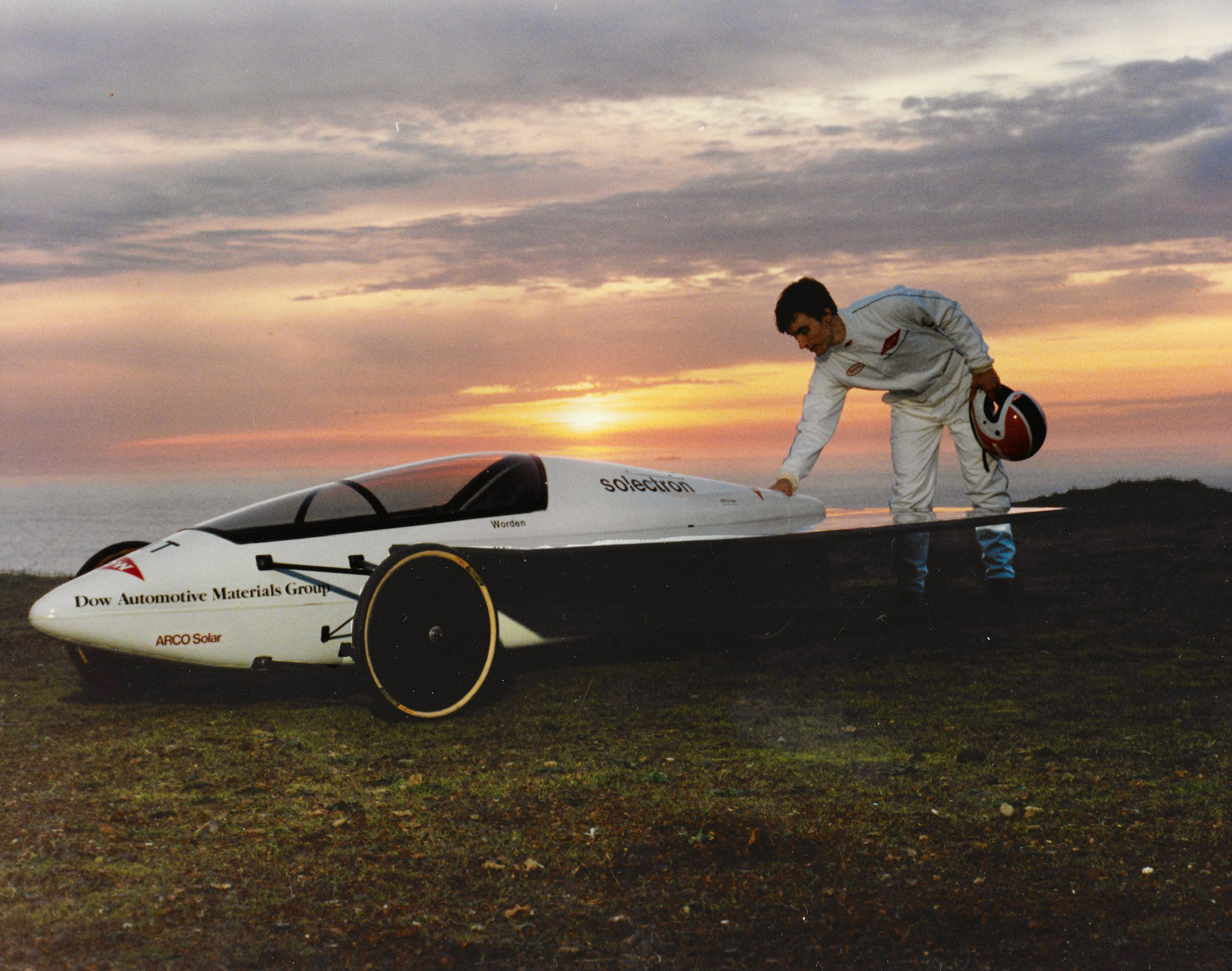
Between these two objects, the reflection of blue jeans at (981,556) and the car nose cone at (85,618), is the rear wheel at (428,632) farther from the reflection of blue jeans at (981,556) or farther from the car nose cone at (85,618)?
the reflection of blue jeans at (981,556)

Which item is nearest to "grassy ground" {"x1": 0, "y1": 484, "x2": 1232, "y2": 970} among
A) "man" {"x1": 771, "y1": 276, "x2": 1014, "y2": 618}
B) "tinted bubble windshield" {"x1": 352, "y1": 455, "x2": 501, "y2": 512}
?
"tinted bubble windshield" {"x1": 352, "y1": 455, "x2": 501, "y2": 512}

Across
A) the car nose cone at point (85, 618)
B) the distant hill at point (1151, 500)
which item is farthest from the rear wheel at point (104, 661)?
the distant hill at point (1151, 500)

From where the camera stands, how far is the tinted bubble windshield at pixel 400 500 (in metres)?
5.85

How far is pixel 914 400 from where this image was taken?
26.2 feet

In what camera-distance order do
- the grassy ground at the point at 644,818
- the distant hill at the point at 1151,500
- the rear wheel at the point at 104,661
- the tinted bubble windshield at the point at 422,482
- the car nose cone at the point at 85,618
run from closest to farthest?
the grassy ground at the point at 644,818
the car nose cone at the point at 85,618
the tinted bubble windshield at the point at 422,482
the rear wheel at the point at 104,661
the distant hill at the point at 1151,500

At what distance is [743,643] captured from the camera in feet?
25.5

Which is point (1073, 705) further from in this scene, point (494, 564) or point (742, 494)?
point (494, 564)

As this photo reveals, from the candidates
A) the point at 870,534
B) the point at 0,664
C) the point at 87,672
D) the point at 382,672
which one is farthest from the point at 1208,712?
the point at 0,664

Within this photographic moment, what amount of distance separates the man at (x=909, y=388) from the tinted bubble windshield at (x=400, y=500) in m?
2.30

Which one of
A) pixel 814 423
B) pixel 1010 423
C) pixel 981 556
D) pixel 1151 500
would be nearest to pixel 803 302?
Result: pixel 814 423

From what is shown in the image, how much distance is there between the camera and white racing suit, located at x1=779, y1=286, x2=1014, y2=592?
7.48m

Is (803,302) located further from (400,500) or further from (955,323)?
(400,500)

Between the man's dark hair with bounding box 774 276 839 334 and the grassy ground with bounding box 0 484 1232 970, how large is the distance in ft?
7.80

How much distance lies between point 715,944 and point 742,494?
4.68 metres
